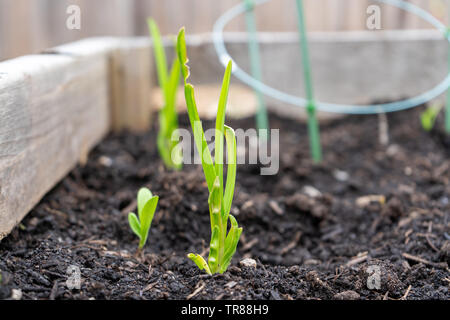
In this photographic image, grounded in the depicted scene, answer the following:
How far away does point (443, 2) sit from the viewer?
3.37 m

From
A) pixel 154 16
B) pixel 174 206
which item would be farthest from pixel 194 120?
pixel 154 16

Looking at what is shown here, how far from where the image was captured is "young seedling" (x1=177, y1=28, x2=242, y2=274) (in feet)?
3.24

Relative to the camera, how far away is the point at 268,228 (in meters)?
1.61

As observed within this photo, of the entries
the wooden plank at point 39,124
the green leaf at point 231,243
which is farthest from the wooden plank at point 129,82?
the green leaf at point 231,243

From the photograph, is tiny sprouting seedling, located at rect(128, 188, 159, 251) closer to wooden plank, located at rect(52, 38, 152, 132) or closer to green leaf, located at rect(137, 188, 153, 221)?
green leaf, located at rect(137, 188, 153, 221)

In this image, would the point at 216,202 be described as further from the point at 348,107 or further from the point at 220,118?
the point at 348,107

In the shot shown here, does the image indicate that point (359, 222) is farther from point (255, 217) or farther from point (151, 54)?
point (151, 54)

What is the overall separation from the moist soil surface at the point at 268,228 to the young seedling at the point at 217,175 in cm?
5

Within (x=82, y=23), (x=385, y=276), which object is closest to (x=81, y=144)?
(x=385, y=276)

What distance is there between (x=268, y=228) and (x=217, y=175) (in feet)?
2.06

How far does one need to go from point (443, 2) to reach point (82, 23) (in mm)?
2574

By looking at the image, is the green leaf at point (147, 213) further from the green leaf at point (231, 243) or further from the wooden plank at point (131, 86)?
the wooden plank at point (131, 86)

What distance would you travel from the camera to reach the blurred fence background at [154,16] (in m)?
3.08

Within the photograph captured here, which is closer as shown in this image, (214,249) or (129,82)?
(214,249)
